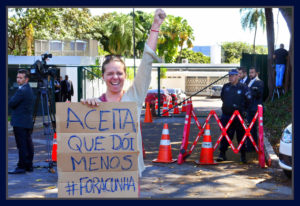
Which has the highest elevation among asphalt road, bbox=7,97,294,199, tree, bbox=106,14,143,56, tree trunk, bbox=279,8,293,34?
tree, bbox=106,14,143,56

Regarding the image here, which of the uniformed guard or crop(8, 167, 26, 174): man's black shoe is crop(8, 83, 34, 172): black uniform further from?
the uniformed guard

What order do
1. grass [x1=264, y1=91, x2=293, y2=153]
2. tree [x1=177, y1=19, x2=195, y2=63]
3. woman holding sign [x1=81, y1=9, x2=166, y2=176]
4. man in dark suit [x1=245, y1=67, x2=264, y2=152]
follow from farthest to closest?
1. tree [x1=177, y1=19, x2=195, y2=63]
2. grass [x1=264, y1=91, x2=293, y2=153]
3. man in dark suit [x1=245, y1=67, x2=264, y2=152]
4. woman holding sign [x1=81, y1=9, x2=166, y2=176]

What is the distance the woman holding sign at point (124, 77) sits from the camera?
138 inches

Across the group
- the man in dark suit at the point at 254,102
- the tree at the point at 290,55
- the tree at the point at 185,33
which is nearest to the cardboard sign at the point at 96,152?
the man in dark suit at the point at 254,102

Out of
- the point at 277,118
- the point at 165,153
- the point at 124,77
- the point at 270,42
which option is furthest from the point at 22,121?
the point at 270,42

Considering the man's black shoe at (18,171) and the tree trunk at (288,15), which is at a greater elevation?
the tree trunk at (288,15)

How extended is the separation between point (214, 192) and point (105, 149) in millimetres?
3525

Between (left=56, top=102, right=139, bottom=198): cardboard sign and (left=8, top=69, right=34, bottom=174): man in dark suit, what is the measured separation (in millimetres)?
4938

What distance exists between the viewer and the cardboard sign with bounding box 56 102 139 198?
353cm

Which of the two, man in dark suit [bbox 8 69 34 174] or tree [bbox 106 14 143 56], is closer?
man in dark suit [bbox 8 69 34 174]

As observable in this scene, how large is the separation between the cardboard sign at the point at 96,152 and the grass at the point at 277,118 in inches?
280

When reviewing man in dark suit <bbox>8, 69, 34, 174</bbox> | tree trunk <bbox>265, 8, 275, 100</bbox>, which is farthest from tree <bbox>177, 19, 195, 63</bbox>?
man in dark suit <bbox>8, 69, 34, 174</bbox>

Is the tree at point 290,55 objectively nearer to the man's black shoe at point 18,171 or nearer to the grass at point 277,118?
the grass at point 277,118

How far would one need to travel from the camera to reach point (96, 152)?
11.6 feet
